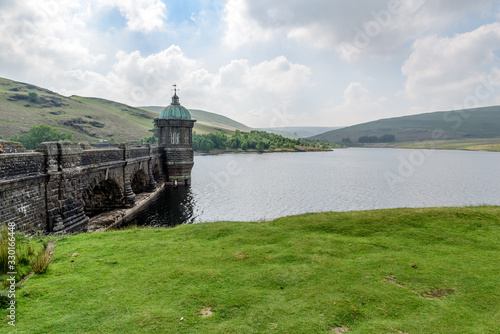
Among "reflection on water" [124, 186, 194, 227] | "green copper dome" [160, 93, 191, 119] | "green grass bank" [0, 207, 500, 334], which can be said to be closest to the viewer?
"green grass bank" [0, 207, 500, 334]

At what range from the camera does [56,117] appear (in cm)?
13225

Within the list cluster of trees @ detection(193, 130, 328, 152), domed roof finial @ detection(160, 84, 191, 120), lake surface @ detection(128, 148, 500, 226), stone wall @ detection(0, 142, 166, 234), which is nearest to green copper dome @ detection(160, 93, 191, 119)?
domed roof finial @ detection(160, 84, 191, 120)

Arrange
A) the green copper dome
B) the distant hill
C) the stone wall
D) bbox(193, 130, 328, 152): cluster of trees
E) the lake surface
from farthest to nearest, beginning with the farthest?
bbox(193, 130, 328, 152): cluster of trees
the distant hill
the green copper dome
the lake surface
the stone wall

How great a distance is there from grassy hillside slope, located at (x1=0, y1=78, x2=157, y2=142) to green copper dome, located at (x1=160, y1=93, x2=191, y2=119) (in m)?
84.0

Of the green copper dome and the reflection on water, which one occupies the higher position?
the green copper dome

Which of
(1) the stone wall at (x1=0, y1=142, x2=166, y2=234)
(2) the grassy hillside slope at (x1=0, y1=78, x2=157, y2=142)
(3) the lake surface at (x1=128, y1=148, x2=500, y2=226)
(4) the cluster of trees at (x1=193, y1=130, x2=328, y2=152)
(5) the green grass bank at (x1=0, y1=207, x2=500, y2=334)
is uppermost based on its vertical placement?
(2) the grassy hillside slope at (x1=0, y1=78, x2=157, y2=142)

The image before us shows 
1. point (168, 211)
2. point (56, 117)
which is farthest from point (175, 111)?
point (56, 117)

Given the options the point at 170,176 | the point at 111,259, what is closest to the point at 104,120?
the point at 170,176

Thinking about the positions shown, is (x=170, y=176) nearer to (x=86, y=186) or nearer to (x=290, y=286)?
(x=86, y=186)

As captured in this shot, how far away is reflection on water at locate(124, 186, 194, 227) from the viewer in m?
27.5

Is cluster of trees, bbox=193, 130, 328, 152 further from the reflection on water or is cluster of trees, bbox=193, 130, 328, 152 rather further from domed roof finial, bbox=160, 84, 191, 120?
the reflection on water

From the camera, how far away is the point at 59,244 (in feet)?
39.9

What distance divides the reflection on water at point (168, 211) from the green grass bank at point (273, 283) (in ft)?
47.6

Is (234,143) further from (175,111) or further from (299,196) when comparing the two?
(299,196)
